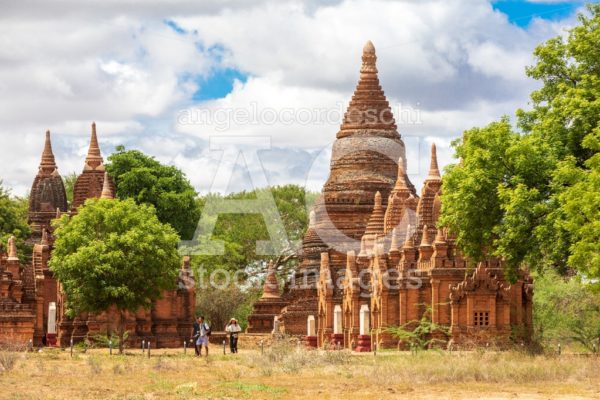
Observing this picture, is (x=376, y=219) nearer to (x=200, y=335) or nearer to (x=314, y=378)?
(x=200, y=335)

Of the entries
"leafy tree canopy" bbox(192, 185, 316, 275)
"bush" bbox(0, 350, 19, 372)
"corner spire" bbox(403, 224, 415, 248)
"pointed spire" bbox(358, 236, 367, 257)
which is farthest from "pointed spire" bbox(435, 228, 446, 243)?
"leafy tree canopy" bbox(192, 185, 316, 275)

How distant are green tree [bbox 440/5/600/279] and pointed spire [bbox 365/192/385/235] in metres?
16.9

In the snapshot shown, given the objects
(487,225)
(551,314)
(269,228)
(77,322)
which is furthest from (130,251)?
(269,228)

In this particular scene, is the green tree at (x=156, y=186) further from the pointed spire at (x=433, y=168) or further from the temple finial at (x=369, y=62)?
the pointed spire at (x=433, y=168)

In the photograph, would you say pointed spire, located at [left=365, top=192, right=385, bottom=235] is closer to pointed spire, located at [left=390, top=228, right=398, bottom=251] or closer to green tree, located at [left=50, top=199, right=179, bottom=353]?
pointed spire, located at [left=390, top=228, right=398, bottom=251]

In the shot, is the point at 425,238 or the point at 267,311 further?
the point at 267,311

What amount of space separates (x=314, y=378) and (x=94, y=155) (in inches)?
1242

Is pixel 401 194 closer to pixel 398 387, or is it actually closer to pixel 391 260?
pixel 391 260

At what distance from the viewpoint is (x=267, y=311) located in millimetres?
60219

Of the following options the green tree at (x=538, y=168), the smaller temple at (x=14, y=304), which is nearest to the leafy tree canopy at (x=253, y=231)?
the smaller temple at (x=14, y=304)

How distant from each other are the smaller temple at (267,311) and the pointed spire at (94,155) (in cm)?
880

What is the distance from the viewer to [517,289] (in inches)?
1699

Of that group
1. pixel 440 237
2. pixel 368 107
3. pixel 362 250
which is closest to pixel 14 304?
pixel 440 237

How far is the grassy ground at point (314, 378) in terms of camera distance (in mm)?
26281
